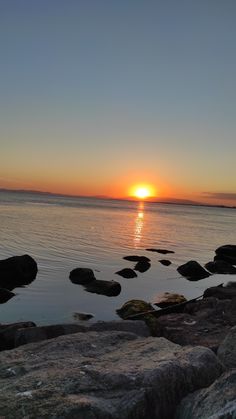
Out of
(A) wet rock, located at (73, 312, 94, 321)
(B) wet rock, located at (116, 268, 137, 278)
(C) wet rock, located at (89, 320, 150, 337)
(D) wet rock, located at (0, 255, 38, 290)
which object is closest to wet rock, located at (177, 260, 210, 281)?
(B) wet rock, located at (116, 268, 137, 278)

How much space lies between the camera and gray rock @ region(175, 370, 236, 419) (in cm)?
456

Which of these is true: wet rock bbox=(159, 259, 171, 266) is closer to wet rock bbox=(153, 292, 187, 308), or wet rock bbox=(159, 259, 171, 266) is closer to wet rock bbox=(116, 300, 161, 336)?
wet rock bbox=(153, 292, 187, 308)

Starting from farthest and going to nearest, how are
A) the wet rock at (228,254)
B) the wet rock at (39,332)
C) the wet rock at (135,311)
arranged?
the wet rock at (228,254) → the wet rock at (135,311) → the wet rock at (39,332)

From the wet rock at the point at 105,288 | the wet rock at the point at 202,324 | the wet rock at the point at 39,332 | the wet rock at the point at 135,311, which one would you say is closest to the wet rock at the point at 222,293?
the wet rock at the point at 202,324

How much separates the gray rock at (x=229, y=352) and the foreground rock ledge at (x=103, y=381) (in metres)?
0.89

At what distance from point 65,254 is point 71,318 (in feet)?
51.3

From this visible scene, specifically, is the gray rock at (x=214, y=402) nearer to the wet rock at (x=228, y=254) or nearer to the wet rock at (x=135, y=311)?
the wet rock at (x=135, y=311)

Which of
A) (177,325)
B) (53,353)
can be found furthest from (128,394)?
(177,325)

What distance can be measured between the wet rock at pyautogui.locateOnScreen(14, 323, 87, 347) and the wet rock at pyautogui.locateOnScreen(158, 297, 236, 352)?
9.69 feet

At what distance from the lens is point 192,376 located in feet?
19.8

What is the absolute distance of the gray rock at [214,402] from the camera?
15.0 feet

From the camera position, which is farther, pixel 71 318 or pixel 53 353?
pixel 71 318

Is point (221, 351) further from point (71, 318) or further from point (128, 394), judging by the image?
point (71, 318)

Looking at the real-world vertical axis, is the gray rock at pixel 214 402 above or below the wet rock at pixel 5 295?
above
